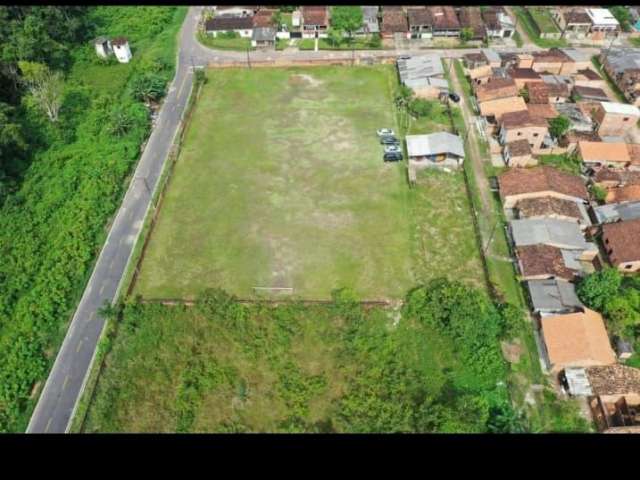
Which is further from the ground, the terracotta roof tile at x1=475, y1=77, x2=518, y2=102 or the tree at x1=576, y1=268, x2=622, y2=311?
the terracotta roof tile at x1=475, y1=77, x2=518, y2=102

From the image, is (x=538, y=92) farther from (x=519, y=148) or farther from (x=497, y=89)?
(x=519, y=148)

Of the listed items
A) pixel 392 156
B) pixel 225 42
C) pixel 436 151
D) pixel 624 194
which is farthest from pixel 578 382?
pixel 225 42

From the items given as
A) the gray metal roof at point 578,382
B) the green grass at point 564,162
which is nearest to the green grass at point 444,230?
the gray metal roof at point 578,382

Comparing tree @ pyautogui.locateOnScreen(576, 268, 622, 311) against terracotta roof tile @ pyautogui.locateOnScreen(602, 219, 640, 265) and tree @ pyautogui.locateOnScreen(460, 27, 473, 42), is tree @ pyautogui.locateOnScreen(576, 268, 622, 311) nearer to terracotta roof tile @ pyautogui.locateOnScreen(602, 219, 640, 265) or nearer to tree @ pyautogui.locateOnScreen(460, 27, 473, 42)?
terracotta roof tile @ pyautogui.locateOnScreen(602, 219, 640, 265)

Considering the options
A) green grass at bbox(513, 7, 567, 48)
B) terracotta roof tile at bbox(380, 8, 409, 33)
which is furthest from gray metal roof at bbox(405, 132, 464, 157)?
green grass at bbox(513, 7, 567, 48)

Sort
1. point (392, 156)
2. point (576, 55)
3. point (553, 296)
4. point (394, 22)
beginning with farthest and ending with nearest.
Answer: point (394, 22) → point (576, 55) → point (392, 156) → point (553, 296)

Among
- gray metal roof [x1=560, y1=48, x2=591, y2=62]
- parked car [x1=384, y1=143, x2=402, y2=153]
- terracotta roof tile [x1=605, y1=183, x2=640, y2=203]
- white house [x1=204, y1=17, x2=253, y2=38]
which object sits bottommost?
terracotta roof tile [x1=605, y1=183, x2=640, y2=203]

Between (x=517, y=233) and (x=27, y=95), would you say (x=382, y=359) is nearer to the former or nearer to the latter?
(x=517, y=233)
